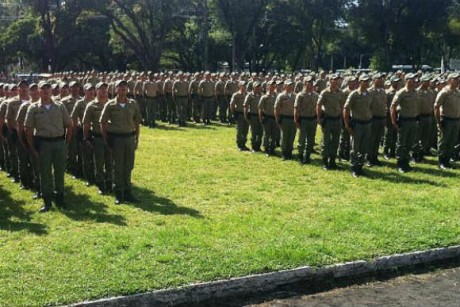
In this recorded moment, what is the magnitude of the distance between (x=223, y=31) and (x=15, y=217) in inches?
1553

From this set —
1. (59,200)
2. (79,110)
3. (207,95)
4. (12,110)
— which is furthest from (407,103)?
(207,95)

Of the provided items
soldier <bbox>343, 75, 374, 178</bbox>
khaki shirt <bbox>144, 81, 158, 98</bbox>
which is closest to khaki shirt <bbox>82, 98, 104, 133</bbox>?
soldier <bbox>343, 75, 374, 178</bbox>

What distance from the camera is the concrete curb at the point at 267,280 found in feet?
18.7

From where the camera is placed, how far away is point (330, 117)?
488 inches

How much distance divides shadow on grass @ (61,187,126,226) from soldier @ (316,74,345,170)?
518cm

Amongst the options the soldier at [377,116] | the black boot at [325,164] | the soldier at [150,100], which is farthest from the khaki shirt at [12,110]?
the soldier at [150,100]

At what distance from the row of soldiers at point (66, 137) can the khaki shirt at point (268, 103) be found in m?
4.58

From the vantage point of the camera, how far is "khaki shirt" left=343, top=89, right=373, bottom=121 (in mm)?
11758

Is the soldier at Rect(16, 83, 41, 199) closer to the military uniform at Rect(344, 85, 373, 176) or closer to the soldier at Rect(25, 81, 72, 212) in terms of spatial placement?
the soldier at Rect(25, 81, 72, 212)

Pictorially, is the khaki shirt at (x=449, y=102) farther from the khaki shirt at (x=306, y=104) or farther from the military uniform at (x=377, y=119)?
the khaki shirt at (x=306, y=104)

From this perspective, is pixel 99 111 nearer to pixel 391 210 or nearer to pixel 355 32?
pixel 391 210

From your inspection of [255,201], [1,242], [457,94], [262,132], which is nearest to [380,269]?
[255,201]

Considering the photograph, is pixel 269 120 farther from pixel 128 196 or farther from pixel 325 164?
pixel 128 196

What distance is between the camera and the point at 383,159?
1393 centimetres
